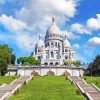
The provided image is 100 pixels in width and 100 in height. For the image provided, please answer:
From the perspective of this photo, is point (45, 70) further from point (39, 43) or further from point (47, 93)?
point (39, 43)

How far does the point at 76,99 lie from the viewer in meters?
32.3

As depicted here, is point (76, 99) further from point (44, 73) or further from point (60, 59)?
point (60, 59)

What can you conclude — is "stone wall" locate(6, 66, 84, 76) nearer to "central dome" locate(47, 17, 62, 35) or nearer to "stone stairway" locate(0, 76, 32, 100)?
"stone stairway" locate(0, 76, 32, 100)

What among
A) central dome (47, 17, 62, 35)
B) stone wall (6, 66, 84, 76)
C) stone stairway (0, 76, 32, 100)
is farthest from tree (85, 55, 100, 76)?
central dome (47, 17, 62, 35)

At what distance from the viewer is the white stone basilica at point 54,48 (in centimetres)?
17738

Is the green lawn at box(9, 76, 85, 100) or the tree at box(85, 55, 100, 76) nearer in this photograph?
the green lawn at box(9, 76, 85, 100)

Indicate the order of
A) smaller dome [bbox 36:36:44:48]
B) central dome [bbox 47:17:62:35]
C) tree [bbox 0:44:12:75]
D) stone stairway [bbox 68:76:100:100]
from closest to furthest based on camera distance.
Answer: stone stairway [bbox 68:76:100:100] → tree [bbox 0:44:12:75] → central dome [bbox 47:17:62:35] → smaller dome [bbox 36:36:44:48]

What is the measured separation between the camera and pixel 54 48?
18112cm

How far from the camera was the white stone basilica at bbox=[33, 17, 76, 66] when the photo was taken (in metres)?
177

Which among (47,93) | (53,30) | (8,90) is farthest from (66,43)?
(47,93)

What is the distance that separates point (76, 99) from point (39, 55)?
497ft

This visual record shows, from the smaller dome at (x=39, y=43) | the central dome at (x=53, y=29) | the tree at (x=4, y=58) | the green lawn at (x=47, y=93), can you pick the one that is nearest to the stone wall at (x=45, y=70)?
the tree at (x=4, y=58)

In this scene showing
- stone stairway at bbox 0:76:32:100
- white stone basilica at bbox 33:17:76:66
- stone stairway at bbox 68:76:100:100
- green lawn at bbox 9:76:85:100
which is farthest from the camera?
white stone basilica at bbox 33:17:76:66

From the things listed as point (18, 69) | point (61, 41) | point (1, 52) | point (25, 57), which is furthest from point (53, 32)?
point (1, 52)
